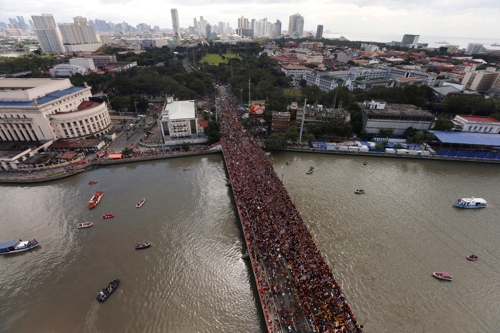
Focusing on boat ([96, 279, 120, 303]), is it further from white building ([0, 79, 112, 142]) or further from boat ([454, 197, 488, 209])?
boat ([454, 197, 488, 209])

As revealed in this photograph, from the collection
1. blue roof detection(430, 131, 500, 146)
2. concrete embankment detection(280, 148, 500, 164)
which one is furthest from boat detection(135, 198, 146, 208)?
blue roof detection(430, 131, 500, 146)

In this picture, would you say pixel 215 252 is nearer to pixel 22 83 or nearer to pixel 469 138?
pixel 469 138

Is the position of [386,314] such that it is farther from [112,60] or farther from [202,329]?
[112,60]

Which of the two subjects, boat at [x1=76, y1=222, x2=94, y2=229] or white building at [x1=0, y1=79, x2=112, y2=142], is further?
white building at [x1=0, y1=79, x2=112, y2=142]

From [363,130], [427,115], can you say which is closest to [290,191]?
[363,130]

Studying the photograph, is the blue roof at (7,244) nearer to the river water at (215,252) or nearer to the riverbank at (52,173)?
the river water at (215,252)

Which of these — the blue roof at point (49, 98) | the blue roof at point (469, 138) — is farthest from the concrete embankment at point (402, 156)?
the blue roof at point (49, 98)

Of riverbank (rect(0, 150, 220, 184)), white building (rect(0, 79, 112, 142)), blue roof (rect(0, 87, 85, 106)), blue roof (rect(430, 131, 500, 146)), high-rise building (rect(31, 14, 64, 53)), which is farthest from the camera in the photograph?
high-rise building (rect(31, 14, 64, 53))
